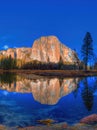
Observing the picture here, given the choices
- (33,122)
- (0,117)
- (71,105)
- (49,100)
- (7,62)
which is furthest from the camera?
(7,62)

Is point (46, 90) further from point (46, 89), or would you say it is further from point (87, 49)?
point (87, 49)

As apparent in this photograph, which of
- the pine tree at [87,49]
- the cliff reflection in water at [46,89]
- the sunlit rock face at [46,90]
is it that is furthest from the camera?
the pine tree at [87,49]

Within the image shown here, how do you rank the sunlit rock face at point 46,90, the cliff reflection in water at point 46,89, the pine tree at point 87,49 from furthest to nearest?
the pine tree at point 87,49, the cliff reflection in water at point 46,89, the sunlit rock face at point 46,90

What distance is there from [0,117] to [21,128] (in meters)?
4.81

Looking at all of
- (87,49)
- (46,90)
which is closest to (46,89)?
(46,90)

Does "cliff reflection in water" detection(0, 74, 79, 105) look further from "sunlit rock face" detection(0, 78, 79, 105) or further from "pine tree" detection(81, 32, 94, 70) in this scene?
"pine tree" detection(81, 32, 94, 70)

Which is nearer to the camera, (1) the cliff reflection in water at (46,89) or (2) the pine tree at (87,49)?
(1) the cliff reflection in water at (46,89)

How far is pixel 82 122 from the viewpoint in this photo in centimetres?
1641

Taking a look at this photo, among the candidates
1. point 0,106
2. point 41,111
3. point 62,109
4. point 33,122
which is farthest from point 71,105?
point 33,122

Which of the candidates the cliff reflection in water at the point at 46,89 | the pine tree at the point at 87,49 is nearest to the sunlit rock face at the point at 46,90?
the cliff reflection in water at the point at 46,89

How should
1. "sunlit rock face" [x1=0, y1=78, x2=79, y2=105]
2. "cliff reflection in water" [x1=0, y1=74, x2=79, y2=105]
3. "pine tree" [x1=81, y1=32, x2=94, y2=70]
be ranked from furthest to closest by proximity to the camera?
"pine tree" [x1=81, y1=32, x2=94, y2=70] → "cliff reflection in water" [x1=0, y1=74, x2=79, y2=105] → "sunlit rock face" [x1=0, y1=78, x2=79, y2=105]

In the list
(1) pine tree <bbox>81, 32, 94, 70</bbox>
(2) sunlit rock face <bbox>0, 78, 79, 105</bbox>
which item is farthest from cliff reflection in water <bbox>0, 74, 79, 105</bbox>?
(1) pine tree <bbox>81, 32, 94, 70</bbox>

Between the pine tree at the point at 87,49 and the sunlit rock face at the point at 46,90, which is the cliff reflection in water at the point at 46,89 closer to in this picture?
the sunlit rock face at the point at 46,90

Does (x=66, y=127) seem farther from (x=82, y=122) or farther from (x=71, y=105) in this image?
(x=71, y=105)
